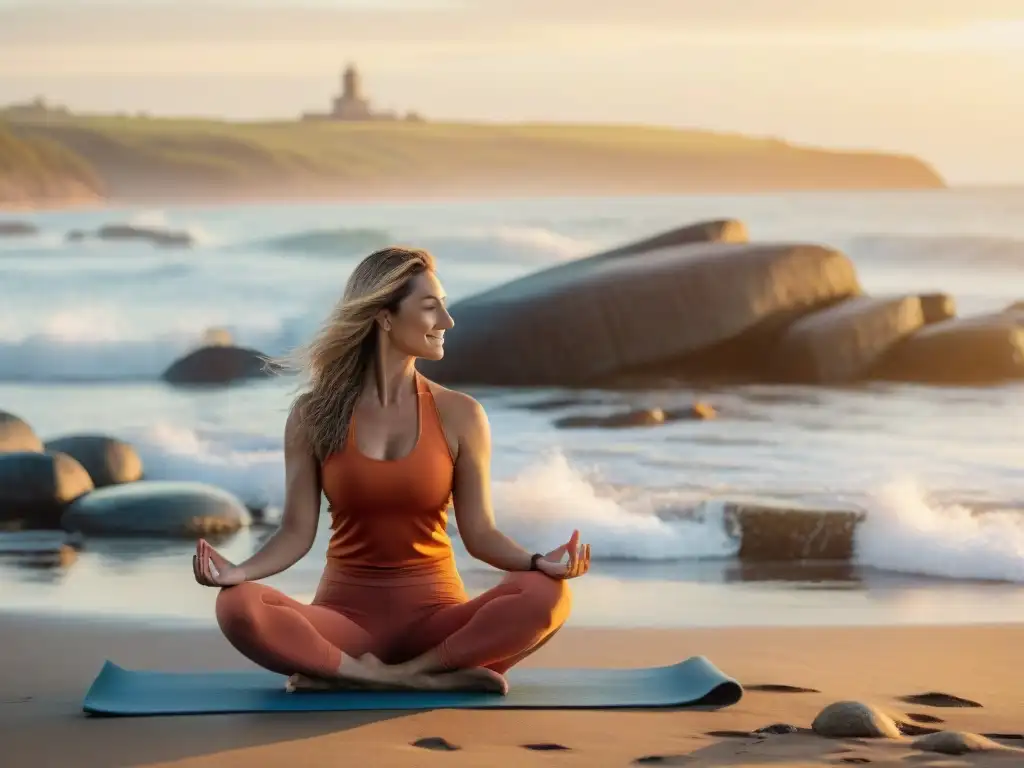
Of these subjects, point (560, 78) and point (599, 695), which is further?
point (560, 78)

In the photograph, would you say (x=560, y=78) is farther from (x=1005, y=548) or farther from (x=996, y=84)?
(x=1005, y=548)

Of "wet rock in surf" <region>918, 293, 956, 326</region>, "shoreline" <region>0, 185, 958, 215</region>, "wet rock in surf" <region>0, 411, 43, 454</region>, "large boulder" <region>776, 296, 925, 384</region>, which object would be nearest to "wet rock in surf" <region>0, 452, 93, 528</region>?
"wet rock in surf" <region>0, 411, 43, 454</region>

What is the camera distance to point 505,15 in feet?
51.3

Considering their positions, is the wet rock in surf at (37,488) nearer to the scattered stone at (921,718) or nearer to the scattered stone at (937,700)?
the scattered stone at (937,700)

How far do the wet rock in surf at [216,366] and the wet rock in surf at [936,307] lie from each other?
5.38 m

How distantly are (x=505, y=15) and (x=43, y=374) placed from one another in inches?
196

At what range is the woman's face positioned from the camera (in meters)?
4.48

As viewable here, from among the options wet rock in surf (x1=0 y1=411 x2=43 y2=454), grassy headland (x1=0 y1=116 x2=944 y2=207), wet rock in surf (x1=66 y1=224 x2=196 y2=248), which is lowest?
wet rock in surf (x1=0 y1=411 x2=43 y2=454)

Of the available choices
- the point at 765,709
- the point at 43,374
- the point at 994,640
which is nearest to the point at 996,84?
the point at 43,374

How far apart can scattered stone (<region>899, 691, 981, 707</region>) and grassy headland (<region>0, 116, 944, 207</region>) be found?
11796mm

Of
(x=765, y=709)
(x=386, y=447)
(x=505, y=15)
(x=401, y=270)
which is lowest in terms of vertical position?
(x=765, y=709)

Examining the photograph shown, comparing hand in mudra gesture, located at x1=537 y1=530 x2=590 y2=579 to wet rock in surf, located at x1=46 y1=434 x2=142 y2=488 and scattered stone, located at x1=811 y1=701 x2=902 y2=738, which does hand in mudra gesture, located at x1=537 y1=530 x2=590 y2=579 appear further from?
wet rock in surf, located at x1=46 y1=434 x2=142 y2=488

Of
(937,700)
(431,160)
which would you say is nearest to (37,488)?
(937,700)

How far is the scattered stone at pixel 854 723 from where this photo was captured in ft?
13.6
